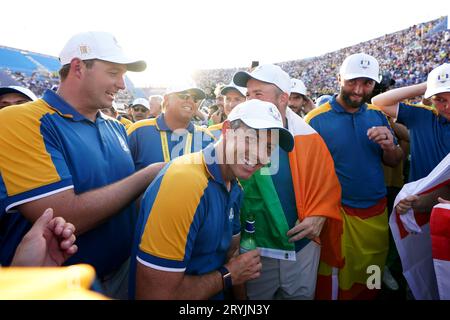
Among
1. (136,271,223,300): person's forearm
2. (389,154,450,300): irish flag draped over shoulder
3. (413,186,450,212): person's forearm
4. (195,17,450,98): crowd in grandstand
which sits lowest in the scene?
(389,154,450,300): irish flag draped over shoulder

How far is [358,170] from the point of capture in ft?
10.1

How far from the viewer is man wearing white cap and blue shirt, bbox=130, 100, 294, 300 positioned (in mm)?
1448

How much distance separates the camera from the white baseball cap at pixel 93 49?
185cm

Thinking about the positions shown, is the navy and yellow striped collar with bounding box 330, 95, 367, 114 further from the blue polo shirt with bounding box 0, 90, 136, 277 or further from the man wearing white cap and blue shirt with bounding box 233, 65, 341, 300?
the blue polo shirt with bounding box 0, 90, 136, 277

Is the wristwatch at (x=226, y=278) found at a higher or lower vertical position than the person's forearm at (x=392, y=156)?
lower

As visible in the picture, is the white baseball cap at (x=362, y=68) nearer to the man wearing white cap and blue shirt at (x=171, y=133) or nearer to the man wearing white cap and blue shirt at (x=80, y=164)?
the man wearing white cap and blue shirt at (x=171, y=133)

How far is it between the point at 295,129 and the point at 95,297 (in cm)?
221

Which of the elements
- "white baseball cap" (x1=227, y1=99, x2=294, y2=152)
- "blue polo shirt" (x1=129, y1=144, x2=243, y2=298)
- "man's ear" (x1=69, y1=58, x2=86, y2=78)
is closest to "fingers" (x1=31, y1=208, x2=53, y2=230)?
"blue polo shirt" (x1=129, y1=144, x2=243, y2=298)

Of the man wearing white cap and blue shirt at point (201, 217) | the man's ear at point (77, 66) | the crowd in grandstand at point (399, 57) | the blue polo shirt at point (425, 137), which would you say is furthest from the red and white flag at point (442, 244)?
the crowd in grandstand at point (399, 57)

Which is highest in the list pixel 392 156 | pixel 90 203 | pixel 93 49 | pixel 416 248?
pixel 93 49

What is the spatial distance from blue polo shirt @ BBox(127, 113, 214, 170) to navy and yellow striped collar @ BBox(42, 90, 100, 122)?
4.83ft

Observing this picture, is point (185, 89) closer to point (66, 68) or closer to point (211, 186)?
point (66, 68)

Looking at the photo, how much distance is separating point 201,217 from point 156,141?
1.97 m

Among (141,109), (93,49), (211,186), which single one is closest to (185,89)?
(93,49)
